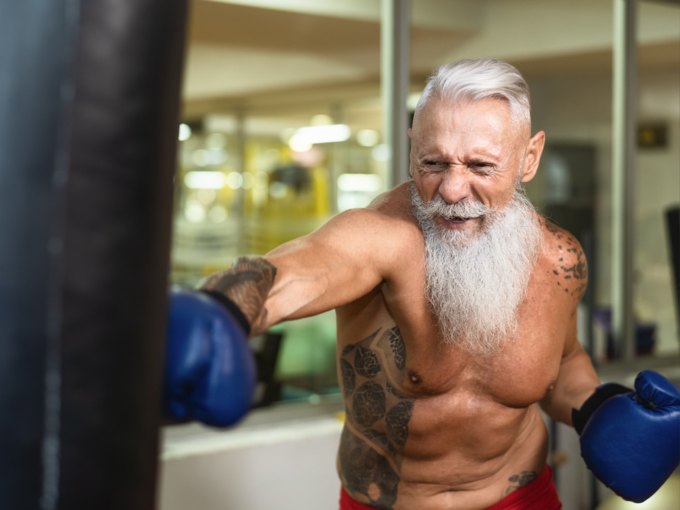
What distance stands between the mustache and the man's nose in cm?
1

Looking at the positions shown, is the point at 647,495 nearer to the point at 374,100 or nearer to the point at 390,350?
the point at 390,350

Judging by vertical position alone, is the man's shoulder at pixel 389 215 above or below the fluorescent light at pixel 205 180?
below

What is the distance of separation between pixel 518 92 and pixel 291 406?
1747 millimetres

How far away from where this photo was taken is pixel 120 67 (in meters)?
0.51

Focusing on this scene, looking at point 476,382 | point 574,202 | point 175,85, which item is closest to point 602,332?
point 574,202

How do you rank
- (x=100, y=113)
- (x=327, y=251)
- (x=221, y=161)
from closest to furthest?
(x=100, y=113) < (x=327, y=251) < (x=221, y=161)

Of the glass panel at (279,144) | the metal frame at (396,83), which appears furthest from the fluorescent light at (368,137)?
the metal frame at (396,83)

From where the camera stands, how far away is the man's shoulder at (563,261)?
4.75 ft

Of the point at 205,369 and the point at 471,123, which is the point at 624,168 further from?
the point at 205,369

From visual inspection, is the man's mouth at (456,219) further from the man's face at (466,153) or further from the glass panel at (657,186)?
the glass panel at (657,186)

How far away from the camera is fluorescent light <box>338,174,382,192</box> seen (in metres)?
3.04

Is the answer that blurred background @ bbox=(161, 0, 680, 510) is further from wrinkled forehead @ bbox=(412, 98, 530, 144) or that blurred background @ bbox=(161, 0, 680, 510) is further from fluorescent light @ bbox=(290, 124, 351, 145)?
wrinkled forehead @ bbox=(412, 98, 530, 144)

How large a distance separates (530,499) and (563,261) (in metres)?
0.53

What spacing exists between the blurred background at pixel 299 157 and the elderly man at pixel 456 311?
1018mm
